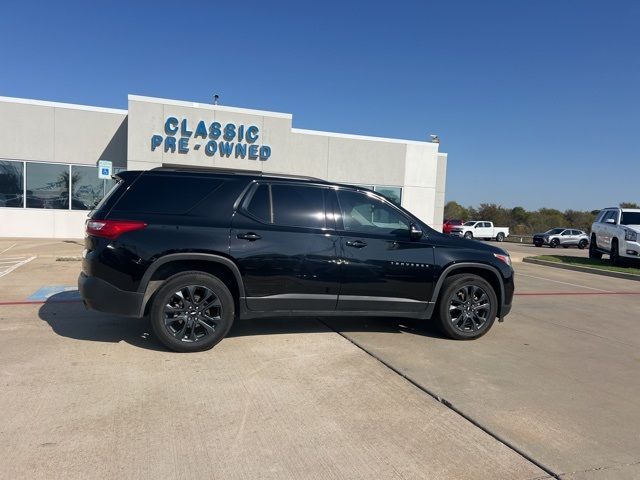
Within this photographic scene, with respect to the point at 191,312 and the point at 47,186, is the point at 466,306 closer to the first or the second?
the point at 191,312

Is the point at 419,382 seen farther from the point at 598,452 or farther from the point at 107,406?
the point at 107,406

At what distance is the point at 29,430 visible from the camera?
10.5 ft

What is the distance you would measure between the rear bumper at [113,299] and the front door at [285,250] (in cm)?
105

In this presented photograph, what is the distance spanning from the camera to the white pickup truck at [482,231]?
39.1 meters

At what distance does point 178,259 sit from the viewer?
4.82 meters

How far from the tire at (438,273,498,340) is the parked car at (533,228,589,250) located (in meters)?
33.0

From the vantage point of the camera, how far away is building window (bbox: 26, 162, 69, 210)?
18.0m

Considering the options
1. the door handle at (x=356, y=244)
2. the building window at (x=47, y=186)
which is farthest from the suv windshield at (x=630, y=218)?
the building window at (x=47, y=186)

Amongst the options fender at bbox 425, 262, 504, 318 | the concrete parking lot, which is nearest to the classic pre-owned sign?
the concrete parking lot

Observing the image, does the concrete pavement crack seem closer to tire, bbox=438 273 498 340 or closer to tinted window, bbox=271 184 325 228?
tire, bbox=438 273 498 340

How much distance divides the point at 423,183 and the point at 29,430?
2061 centimetres

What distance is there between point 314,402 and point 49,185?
17.9 meters

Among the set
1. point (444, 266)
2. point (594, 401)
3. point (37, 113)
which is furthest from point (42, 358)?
point (37, 113)

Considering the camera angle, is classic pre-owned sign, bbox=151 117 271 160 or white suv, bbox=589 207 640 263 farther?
classic pre-owned sign, bbox=151 117 271 160
